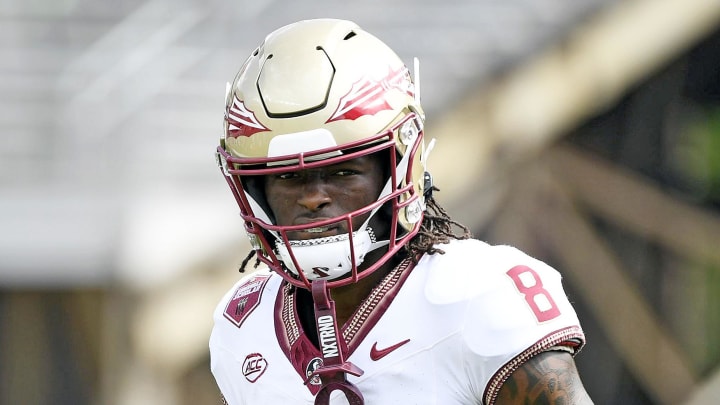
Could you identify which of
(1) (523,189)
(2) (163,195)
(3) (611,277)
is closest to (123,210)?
(2) (163,195)

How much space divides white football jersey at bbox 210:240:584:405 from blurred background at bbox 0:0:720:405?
2354 mm

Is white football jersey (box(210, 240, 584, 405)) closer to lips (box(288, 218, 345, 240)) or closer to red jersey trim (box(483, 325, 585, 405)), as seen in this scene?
red jersey trim (box(483, 325, 585, 405))

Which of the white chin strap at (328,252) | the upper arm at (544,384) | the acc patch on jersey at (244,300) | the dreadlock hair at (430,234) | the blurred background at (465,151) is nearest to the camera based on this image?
the upper arm at (544,384)

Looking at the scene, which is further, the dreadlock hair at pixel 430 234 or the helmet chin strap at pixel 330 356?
the dreadlock hair at pixel 430 234

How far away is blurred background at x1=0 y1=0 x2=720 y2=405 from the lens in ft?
14.2

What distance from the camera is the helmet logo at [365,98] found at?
1.81 meters

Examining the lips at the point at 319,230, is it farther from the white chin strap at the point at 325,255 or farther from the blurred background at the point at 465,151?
the blurred background at the point at 465,151

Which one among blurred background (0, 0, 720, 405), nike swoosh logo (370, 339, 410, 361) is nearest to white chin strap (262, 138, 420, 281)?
nike swoosh logo (370, 339, 410, 361)

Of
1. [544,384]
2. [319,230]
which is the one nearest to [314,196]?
[319,230]

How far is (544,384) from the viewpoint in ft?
5.52

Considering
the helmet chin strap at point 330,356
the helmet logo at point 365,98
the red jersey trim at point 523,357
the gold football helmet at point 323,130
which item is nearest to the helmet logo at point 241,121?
the gold football helmet at point 323,130

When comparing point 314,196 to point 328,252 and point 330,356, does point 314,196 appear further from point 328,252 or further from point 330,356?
point 330,356

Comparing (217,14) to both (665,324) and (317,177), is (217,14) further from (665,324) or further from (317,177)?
(317,177)

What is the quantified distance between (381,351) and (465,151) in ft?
9.66
